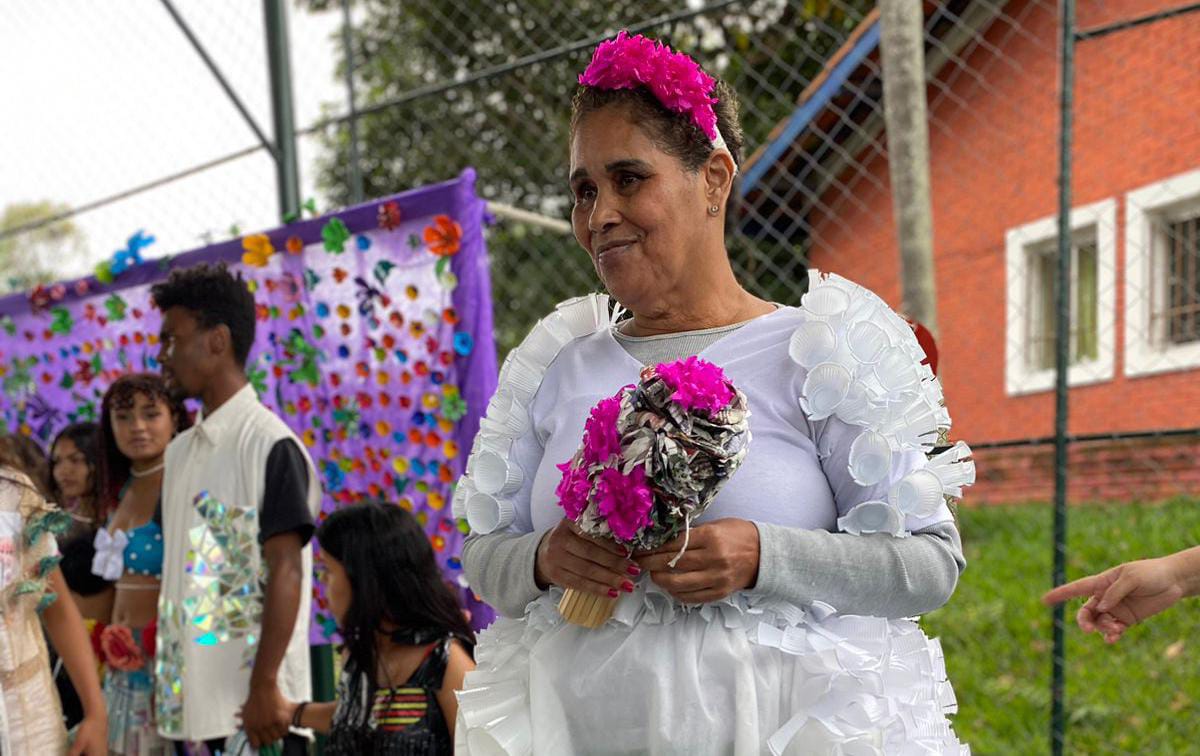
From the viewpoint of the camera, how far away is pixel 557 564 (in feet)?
6.26

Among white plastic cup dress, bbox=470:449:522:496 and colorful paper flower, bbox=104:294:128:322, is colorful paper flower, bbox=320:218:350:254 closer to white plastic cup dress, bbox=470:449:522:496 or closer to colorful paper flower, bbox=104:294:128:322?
colorful paper flower, bbox=104:294:128:322

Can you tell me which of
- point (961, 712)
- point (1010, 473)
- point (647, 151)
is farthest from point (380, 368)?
point (1010, 473)

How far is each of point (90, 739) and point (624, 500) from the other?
2.40 m

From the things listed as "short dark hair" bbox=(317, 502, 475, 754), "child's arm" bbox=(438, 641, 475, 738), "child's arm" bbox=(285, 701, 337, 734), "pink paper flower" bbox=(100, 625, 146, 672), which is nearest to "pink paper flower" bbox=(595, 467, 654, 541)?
"child's arm" bbox=(438, 641, 475, 738)

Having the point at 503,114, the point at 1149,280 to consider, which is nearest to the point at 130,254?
the point at 1149,280

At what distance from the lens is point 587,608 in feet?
6.27

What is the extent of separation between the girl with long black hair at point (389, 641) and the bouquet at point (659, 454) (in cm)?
177

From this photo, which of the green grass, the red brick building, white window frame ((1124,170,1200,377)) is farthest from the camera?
the red brick building

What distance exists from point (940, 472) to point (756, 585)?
1.05ft

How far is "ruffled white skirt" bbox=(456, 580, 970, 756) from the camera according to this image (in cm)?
183

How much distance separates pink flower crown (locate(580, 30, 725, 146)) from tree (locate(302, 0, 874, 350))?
6653mm

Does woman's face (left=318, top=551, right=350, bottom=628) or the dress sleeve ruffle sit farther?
woman's face (left=318, top=551, right=350, bottom=628)

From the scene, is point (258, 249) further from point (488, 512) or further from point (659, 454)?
point (659, 454)

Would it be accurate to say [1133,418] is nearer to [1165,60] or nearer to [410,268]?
[1165,60]
